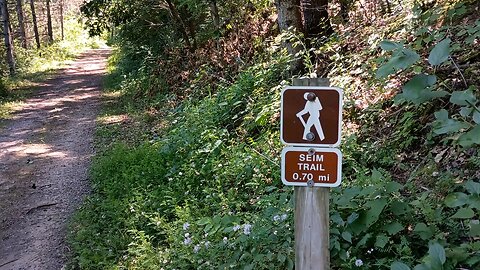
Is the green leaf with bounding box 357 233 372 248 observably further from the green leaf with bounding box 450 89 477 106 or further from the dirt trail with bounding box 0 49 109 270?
the dirt trail with bounding box 0 49 109 270

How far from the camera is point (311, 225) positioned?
7.22 feet

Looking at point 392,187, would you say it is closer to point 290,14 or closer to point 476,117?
point 476,117

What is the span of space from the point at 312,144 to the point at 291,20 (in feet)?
18.2

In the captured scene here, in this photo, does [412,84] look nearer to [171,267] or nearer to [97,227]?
[171,267]

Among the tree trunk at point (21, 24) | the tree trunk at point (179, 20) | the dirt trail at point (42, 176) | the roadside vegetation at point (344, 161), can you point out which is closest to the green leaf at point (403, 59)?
the roadside vegetation at point (344, 161)

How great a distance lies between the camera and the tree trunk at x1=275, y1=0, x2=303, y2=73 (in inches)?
283

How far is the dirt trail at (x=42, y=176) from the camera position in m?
5.42

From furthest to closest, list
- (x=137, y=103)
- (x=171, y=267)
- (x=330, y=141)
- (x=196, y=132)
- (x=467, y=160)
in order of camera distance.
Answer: (x=137, y=103)
(x=196, y=132)
(x=171, y=267)
(x=467, y=160)
(x=330, y=141)

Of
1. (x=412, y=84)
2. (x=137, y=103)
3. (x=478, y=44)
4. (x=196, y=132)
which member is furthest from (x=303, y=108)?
(x=137, y=103)

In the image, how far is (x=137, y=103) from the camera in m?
12.9

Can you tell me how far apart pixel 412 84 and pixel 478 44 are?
3174 millimetres

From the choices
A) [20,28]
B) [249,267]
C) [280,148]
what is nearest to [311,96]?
[249,267]

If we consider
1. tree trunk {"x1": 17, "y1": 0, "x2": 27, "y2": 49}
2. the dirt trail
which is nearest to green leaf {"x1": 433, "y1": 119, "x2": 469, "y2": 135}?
the dirt trail

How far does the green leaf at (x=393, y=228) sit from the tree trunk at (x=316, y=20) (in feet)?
16.7
